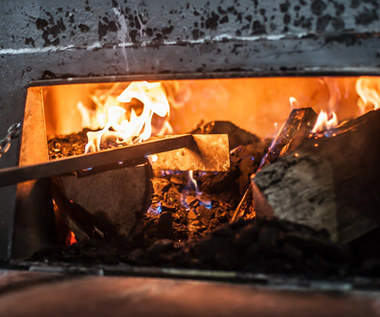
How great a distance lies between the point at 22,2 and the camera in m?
2.64

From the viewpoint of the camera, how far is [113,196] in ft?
8.79

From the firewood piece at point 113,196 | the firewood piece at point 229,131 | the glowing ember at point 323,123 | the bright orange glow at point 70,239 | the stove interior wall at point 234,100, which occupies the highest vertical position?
the stove interior wall at point 234,100

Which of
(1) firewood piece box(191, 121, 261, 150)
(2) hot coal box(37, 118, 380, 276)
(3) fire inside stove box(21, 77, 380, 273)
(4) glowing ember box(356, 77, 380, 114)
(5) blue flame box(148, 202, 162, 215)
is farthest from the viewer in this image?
(1) firewood piece box(191, 121, 261, 150)

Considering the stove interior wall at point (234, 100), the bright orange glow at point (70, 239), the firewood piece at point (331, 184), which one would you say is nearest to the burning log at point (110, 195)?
the bright orange glow at point (70, 239)

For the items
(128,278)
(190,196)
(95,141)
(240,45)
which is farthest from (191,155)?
(128,278)

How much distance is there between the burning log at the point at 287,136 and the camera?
2867mm

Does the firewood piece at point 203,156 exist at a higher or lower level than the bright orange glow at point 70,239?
higher

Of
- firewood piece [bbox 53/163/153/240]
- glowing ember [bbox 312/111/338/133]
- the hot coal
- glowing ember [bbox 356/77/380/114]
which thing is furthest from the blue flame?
glowing ember [bbox 356/77/380/114]

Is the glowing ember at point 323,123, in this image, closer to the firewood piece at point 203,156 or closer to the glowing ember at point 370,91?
the glowing ember at point 370,91

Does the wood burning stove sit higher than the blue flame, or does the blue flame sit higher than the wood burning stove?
the wood burning stove

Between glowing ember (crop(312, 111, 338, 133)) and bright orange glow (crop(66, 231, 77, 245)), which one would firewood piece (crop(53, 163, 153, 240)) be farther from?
glowing ember (crop(312, 111, 338, 133))

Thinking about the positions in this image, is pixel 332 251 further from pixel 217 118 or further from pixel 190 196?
pixel 217 118

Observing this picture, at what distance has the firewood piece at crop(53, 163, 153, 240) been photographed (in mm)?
2584

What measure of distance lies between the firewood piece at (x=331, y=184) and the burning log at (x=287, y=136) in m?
0.49
